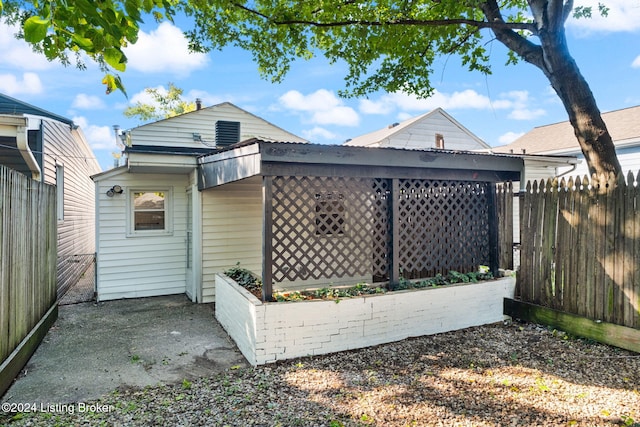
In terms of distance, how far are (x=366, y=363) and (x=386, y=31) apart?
238 inches

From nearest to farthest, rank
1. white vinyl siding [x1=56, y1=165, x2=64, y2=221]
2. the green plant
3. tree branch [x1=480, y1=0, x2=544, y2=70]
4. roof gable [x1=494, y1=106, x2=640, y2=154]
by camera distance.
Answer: the green plant
tree branch [x1=480, y1=0, x2=544, y2=70]
white vinyl siding [x1=56, y1=165, x2=64, y2=221]
roof gable [x1=494, y1=106, x2=640, y2=154]

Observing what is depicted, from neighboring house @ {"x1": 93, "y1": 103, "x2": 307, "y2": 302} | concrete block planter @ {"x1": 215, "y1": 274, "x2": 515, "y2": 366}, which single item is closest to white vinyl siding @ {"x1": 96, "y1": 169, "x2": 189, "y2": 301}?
neighboring house @ {"x1": 93, "y1": 103, "x2": 307, "y2": 302}

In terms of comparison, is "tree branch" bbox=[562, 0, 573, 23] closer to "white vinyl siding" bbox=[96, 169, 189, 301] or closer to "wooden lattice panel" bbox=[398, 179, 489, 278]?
"wooden lattice panel" bbox=[398, 179, 489, 278]

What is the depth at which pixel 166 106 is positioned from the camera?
92.9ft

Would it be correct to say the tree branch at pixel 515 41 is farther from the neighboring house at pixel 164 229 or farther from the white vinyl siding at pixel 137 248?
the white vinyl siding at pixel 137 248

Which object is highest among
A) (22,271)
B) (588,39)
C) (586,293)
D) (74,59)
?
(588,39)

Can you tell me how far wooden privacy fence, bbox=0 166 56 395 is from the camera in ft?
→ 11.5

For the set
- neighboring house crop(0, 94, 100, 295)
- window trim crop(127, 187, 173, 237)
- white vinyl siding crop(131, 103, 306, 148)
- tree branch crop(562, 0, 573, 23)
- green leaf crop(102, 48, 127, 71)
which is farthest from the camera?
white vinyl siding crop(131, 103, 306, 148)

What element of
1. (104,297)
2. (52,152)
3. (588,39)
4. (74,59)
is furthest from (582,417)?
(588,39)

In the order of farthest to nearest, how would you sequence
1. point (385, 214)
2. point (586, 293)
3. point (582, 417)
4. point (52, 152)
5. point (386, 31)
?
point (52, 152), point (386, 31), point (385, 214), point (586, 293), point (582, 417)

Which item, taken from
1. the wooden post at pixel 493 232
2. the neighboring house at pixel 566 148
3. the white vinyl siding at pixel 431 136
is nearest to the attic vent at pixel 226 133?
the wooden post at pixel 493 232

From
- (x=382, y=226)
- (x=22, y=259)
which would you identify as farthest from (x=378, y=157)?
(x=22, y=259)

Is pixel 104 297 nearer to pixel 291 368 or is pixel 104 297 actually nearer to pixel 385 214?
pixel 291 368

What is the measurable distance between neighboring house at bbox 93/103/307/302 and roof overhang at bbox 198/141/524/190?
129 cm
